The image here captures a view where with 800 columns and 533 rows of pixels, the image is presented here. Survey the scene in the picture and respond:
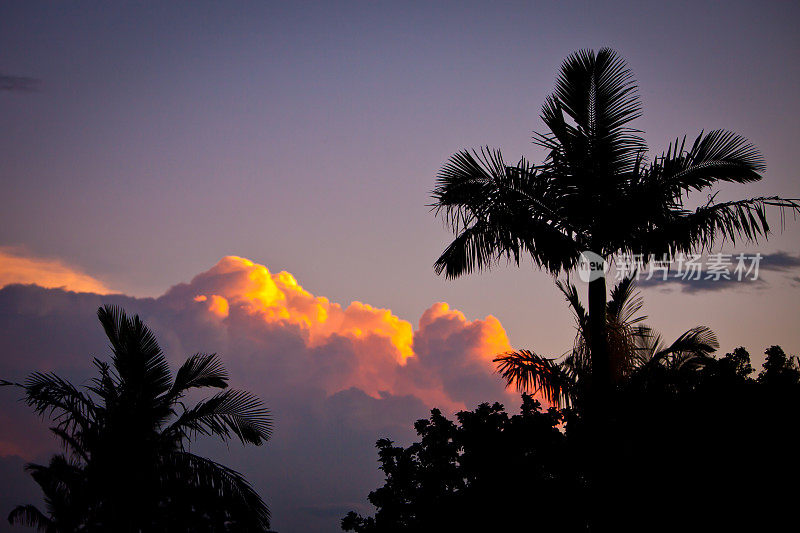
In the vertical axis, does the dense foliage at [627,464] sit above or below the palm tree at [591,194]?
below

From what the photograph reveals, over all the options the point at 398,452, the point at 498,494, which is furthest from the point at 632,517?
the point at 398,452

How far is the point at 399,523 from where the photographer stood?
13172mm

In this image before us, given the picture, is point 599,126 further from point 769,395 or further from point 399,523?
point 399,523

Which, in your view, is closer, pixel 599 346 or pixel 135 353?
pixel 599 346

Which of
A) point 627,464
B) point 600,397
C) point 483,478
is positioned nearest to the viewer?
point 600,397

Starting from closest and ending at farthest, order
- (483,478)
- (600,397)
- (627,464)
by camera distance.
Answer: (600,397) → (627,464) → (483,478)

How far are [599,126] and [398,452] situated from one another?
7.02 metres

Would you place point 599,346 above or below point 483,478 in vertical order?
above

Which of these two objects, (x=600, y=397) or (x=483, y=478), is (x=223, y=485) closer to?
(x=483, y=478)

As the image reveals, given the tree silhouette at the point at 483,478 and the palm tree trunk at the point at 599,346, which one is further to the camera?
the tree silhouette at the point at 483,478

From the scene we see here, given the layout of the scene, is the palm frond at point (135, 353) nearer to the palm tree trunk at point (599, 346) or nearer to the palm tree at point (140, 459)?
the palm tree at point (140, 459)

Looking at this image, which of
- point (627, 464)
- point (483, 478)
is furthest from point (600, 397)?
point (483, 478)

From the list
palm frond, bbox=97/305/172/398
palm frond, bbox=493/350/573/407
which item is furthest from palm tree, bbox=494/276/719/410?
palm frond, bbox=97/305/172/398

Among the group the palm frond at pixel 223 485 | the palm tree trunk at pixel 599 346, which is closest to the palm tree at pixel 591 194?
the palm tree trunk at pixel 599 346
